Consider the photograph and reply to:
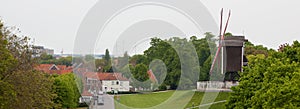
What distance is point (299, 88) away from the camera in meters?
27.2

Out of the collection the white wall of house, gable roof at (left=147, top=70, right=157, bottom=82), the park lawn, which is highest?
gable roof at (left=147, top=70, right=157, bottom=82)

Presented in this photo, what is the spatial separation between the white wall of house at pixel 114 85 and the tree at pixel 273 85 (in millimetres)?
39023

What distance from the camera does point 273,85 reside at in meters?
29.2

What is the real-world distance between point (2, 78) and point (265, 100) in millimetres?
13758

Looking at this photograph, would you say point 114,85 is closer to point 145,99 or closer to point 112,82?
point 112,82

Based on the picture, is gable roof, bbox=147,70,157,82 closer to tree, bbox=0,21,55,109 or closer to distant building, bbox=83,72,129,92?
distant building, bbox=83,72,129,92

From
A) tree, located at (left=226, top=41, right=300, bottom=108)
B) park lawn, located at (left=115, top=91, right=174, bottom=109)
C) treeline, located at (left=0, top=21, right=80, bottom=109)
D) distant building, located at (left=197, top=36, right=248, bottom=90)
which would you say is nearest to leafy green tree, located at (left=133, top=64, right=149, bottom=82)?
park lawn, located at (left=115, top=91, right=174, bottom=109)

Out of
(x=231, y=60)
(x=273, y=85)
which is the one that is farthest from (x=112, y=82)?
(x=273, y=85)

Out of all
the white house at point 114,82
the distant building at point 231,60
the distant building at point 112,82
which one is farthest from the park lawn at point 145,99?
the white house at point 114,82

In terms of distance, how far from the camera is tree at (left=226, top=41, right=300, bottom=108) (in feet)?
88.9

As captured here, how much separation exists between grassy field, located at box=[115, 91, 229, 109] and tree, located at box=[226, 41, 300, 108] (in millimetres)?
12583

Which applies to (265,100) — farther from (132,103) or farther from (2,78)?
(132,103)

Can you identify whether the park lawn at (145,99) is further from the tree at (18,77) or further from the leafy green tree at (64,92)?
the tree at (18,77)

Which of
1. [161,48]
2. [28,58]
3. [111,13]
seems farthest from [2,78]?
[161,48]
